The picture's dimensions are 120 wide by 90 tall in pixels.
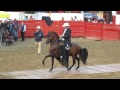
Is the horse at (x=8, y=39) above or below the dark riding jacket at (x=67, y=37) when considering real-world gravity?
below

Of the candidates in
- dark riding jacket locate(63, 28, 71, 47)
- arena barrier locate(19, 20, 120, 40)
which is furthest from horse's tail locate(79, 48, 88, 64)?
arena barrier locate(19, 20, 120, 40)

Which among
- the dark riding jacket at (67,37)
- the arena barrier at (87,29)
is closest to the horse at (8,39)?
the arena barrier at (87,29)

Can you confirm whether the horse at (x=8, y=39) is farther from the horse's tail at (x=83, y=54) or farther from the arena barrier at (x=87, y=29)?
the horse's tail at (x=83, y=54)

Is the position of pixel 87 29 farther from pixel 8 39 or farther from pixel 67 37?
pixel 67 37

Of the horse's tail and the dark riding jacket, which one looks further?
the horse's tail

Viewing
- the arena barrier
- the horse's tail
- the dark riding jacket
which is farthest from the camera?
the arena barrier

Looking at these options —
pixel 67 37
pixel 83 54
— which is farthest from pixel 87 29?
pixel 67 37

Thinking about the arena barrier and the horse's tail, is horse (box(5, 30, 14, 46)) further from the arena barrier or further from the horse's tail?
the horse's tail

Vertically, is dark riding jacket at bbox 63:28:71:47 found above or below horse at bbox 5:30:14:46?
above

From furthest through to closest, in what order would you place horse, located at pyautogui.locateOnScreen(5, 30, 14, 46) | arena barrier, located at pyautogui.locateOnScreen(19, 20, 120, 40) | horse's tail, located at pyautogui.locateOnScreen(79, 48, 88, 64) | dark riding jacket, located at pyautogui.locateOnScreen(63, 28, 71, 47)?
arena barrier, located at pyautogui.locateOnScreen(19, 20, 120, 40), horse, located at pyautogui.locateOnScreen(5, 30, 14, 46), horse's tail, located at pyautogui.locateOnScreen(79, 48, 88, 64), dark riding jacket, located at pyautogui.locateOnScreen(63, 28, 71, 47)

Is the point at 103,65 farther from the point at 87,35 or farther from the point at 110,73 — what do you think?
the point at 87,35
